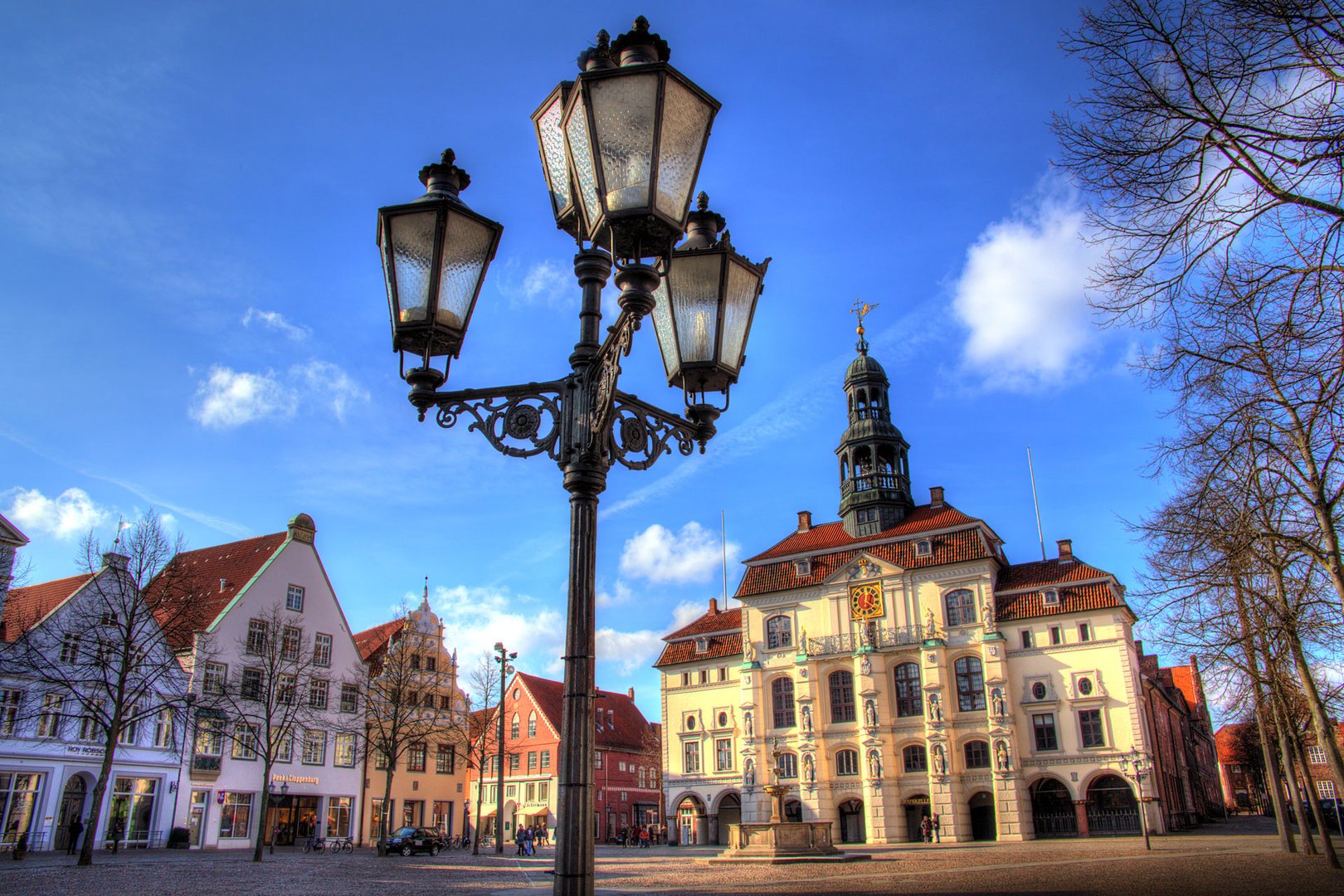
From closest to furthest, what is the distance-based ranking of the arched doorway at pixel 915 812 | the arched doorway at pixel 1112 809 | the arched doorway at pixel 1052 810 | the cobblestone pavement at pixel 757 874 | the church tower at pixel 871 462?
the cobblestone pavement at pixel 757 874, the arched doorway at pixel 1112 809, the arched doorway at pixel 1052 810, the arched doorway at pixel 915 812, the church tower at pixel 871 462

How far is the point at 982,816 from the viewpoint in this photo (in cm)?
4553

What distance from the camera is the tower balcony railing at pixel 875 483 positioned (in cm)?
5594

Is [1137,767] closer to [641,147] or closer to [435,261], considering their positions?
[435,261]

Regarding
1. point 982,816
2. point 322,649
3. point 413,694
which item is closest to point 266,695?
point 322,649

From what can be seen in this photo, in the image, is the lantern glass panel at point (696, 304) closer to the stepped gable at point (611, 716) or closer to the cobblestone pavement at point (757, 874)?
the cobblestone pavement at point (757, 874)

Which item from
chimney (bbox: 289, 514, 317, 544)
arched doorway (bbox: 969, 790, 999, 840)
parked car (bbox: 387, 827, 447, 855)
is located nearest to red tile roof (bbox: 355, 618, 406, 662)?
chimney (bbox: 289, 514, 317, 544)

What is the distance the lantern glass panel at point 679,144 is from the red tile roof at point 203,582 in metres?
32.8

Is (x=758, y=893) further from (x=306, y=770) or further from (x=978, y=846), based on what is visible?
(x=306, y=770)

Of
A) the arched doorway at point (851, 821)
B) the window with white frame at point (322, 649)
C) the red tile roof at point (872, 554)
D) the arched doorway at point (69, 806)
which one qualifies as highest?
the red tile roof at point (872, 554)

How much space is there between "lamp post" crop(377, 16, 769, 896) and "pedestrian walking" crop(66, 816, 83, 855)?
1477 inches

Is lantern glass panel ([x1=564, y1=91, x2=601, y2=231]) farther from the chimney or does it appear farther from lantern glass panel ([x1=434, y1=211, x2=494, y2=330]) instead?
the chimney

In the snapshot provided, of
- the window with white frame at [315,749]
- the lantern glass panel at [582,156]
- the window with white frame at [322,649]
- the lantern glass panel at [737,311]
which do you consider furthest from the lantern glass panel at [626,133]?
the window with white frame at [322,649]

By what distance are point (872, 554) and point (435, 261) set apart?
4853 cm

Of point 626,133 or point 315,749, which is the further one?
point 315,749
